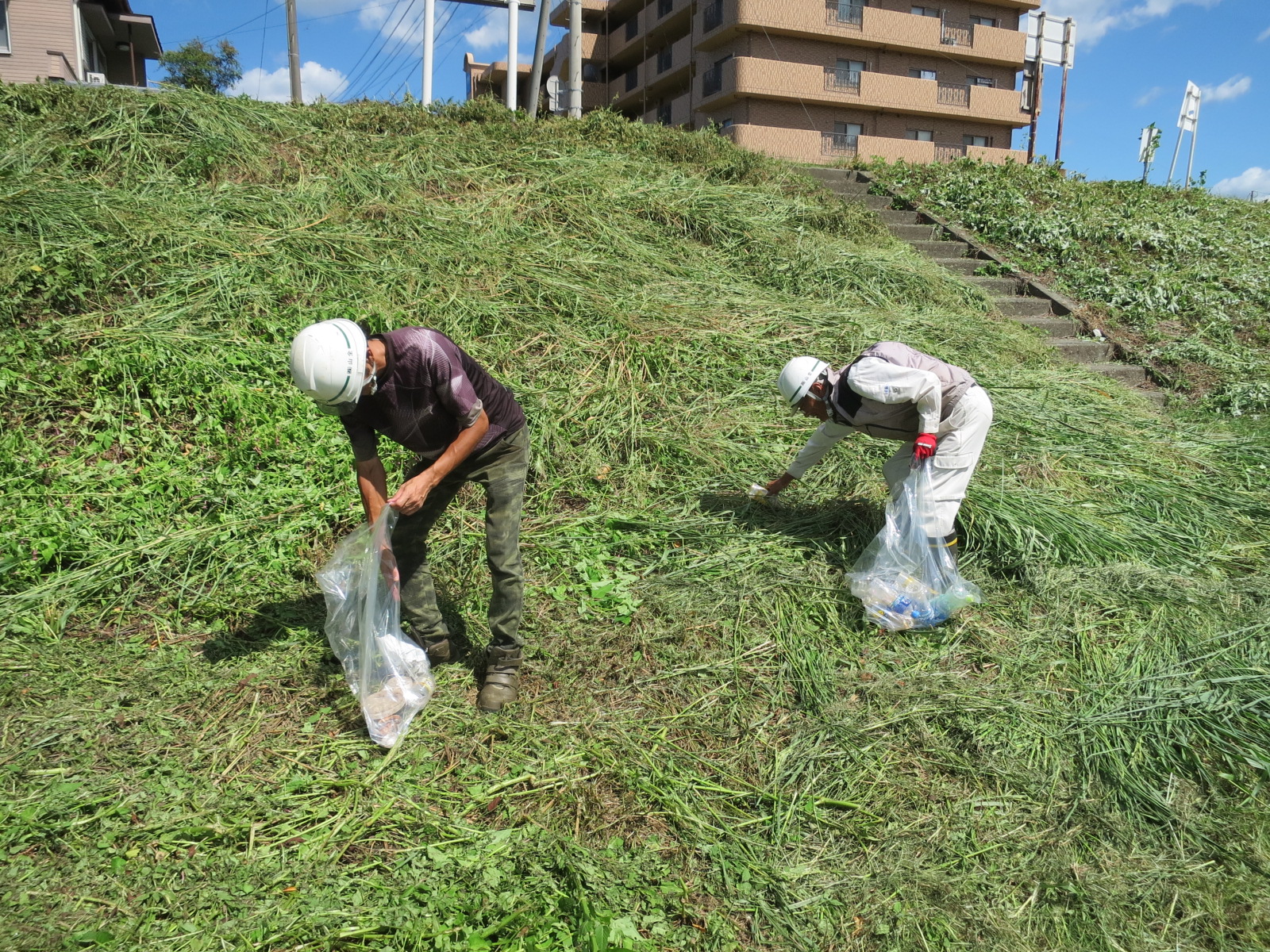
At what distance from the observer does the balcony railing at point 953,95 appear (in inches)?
915

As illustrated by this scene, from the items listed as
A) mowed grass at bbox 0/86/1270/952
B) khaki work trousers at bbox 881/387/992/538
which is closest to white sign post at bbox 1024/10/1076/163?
mowed grass at bbox 0/86/1270/952

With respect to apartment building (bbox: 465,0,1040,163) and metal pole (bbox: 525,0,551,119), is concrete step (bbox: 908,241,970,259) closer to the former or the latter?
metal pole (bbox: 525,0,551,119)

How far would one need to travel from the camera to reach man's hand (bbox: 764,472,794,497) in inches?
167

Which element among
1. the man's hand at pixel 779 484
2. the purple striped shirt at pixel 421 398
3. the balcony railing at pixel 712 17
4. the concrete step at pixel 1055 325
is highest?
the balcony railing at pixel 712 17

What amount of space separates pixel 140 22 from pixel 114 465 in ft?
75.4

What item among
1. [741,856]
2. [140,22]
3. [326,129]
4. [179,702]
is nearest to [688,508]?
[741,856]

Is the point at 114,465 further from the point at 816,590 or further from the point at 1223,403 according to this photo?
the point at 1223,403

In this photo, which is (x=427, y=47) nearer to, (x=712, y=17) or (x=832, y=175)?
(x=832, y=175)

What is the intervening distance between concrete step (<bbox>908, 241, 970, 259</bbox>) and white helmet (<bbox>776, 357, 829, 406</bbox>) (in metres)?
6.05

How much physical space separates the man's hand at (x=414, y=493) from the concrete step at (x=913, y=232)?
313 inches

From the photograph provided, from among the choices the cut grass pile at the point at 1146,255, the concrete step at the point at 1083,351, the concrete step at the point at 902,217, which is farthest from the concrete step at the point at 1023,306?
the concrete step at the point at 902,217

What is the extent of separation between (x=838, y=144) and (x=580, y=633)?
70.1ft

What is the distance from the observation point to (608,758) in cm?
288

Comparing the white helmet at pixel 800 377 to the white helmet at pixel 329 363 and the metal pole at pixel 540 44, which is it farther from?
the metal pole at pixel 540 44
